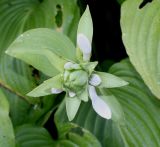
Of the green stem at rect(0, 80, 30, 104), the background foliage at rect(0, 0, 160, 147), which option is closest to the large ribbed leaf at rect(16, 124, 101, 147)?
the background foliage at rect(0, 0, 160, 147)

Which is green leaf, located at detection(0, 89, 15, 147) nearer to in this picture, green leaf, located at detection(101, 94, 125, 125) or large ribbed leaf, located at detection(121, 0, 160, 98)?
green leaf, located at detection(101, 94, 125, 125)

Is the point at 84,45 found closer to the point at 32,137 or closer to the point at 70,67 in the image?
the point at 70,67

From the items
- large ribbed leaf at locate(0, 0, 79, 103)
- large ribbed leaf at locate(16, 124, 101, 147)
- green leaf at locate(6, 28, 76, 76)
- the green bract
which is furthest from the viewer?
large ribbed leaf at locate(0, 0, 79, 103)

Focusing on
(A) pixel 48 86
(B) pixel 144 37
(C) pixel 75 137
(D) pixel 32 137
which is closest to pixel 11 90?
(D) pixel 32 137

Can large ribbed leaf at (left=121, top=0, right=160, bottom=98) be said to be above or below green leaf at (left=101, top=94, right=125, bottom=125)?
above

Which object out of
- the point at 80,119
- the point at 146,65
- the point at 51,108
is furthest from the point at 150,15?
the point at 51,108

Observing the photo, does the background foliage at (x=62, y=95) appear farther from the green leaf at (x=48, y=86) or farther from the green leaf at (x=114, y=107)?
the green leaf at (x=48, y=86)
